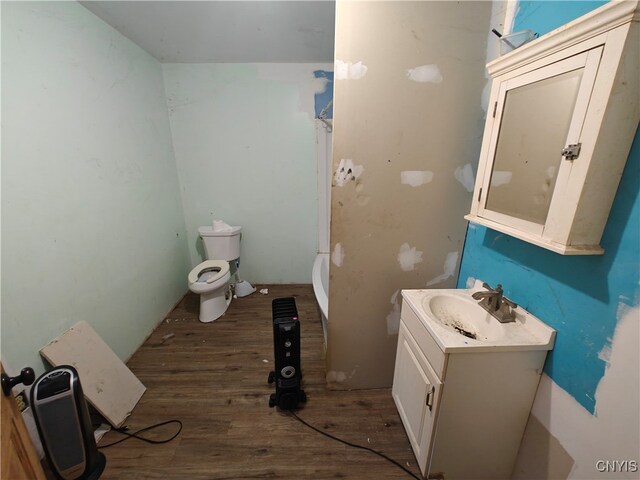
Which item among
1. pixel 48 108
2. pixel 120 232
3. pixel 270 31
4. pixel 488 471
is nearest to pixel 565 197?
pixel 488 471

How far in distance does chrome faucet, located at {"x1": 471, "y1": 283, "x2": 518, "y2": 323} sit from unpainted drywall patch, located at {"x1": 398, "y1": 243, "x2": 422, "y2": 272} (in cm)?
40

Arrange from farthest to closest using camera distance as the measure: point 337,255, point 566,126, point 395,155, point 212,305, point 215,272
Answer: point 215,272
point 212,305
point 337,255
point 395,155
point 566,126

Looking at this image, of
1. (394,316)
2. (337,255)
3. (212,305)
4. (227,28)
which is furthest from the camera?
(212,305)

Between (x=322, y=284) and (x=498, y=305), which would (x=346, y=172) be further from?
(x=322, y=284)

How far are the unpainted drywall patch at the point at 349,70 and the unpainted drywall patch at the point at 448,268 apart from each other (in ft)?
3.50

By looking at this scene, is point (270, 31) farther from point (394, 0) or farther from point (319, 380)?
point (319, 380)

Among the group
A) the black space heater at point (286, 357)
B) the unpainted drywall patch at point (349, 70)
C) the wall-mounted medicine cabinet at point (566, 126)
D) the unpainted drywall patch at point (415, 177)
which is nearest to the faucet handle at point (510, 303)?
the wall-mounted medicine cabinet at point (566, 126)

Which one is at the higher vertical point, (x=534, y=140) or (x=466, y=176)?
(x=534, y=140)

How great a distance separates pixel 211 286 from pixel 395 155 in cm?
183

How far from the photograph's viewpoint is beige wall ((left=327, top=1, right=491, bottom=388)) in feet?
3.79

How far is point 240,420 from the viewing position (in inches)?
56.4

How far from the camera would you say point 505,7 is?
1.13m

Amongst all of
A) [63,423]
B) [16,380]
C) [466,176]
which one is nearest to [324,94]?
[466,176]

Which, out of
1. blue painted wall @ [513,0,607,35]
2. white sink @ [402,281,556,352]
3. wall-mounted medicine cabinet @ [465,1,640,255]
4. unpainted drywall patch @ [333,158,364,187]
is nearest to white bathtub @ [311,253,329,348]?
white sink @ [402,281,556,352]
